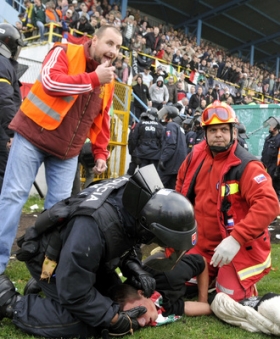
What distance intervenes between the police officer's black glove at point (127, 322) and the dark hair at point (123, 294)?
4.2 inches

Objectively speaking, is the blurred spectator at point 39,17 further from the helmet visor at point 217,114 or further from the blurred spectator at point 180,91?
the helmet visor at point 217,114

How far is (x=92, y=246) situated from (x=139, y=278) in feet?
1.65

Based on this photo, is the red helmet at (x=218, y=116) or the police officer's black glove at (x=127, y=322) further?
the red helmet at (x=218, y=116)

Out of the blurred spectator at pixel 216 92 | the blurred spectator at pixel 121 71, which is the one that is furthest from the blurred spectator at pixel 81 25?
the blurred spectator at pixel 216 92

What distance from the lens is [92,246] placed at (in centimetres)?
224

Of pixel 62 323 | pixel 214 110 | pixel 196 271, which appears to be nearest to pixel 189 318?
pixel 196 271

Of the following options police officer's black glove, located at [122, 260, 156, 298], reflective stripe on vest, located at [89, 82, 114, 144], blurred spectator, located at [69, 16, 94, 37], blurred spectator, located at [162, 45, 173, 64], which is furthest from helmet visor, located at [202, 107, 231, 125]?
blurred spectator, located at [162, 45, 173, 64]

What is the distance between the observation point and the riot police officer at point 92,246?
7.31ft

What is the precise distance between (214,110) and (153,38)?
1301cm

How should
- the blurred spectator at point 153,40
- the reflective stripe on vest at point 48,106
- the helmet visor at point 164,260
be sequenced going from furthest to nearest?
the blurred spectator at point 153,40, the reflective stripe on vest at point 48,106, the helmet visor at point 164,260

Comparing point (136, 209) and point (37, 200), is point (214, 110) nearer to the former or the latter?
point (136, 209)

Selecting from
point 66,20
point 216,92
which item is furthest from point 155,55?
point 66,20

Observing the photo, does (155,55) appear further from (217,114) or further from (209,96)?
(217,114)

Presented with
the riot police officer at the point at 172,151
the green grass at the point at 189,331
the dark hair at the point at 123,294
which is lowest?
the green grass at the point at 189,331
